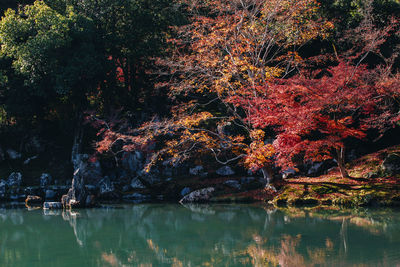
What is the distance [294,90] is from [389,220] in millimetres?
5568

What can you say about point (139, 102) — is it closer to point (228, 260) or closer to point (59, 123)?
point (59, 123)

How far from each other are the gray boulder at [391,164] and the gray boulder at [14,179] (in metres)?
15.7

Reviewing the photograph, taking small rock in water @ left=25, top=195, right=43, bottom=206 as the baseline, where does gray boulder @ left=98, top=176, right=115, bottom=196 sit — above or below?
above

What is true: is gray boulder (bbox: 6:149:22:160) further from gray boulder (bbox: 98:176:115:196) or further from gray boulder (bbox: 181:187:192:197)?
gray boulder (bbox: 181:187:192:197)

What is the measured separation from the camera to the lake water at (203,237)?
7059 mm

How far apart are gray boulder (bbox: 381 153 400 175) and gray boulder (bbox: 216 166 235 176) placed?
6.08 metres

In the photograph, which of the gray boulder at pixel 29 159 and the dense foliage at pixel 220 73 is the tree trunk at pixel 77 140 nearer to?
the dense foliage at pixel 220 73

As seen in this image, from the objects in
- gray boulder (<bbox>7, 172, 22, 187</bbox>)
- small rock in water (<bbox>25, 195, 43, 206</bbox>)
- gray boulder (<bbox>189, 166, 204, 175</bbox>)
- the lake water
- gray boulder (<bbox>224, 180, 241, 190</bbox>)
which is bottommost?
the lake water

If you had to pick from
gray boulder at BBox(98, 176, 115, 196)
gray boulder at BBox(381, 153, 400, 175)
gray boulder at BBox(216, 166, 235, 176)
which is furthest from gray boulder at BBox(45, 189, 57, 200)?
gray boulder at BBox(381, 153, 400, 175)

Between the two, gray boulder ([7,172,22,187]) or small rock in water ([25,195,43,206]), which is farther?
gray boulder ([7,172,22,187])

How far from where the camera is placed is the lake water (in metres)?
7.06

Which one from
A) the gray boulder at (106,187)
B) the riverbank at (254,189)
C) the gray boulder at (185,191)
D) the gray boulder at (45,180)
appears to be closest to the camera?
the riverbank at (254,189)

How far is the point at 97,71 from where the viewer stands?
18828 mm

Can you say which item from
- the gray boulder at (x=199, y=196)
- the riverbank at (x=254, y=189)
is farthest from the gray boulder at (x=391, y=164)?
the gray boulder at (x=199, y=196)
